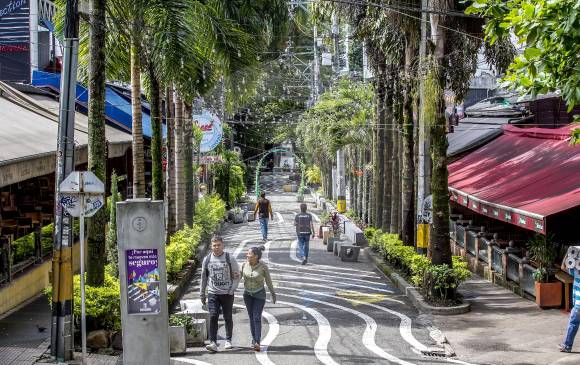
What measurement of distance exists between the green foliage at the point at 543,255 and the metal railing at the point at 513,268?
2.85 ft

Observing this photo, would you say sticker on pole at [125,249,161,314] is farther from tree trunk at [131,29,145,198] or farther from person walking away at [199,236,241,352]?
tree trunk at [131,29,145,198]

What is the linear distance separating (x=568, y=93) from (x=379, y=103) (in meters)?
20.9

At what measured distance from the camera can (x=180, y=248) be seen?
72.7ft

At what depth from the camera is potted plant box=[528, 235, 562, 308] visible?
16.8 metres

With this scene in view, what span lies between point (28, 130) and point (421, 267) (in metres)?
8.94

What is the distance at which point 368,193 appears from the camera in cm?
4100

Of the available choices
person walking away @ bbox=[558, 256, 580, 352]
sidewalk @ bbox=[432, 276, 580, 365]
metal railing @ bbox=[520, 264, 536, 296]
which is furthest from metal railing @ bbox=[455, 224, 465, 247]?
person walking away @ bbox=[558, 256, 580, 352]

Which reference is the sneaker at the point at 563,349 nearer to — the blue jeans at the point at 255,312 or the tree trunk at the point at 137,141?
the blue jeans at the point at 255,312

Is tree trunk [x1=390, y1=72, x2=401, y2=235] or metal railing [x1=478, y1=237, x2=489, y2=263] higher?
tree trunk [x1=390, y1=72, x2=401, y2=235]

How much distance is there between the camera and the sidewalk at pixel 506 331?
13.0m

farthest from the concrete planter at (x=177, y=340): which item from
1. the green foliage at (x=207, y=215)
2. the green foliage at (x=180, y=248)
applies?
the green foliage at (x=207, y=215)

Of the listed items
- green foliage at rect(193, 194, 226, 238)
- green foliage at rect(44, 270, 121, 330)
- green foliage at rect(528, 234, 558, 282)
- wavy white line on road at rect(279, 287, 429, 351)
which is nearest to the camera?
green foliage at rect(44, 270, 121, 330)

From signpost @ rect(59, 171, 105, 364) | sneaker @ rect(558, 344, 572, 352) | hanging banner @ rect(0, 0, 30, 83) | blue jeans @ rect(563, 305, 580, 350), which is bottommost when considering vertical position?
sneaker @ rect(558, 344, 572, 352)

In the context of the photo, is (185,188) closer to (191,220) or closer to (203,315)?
(191,220)
